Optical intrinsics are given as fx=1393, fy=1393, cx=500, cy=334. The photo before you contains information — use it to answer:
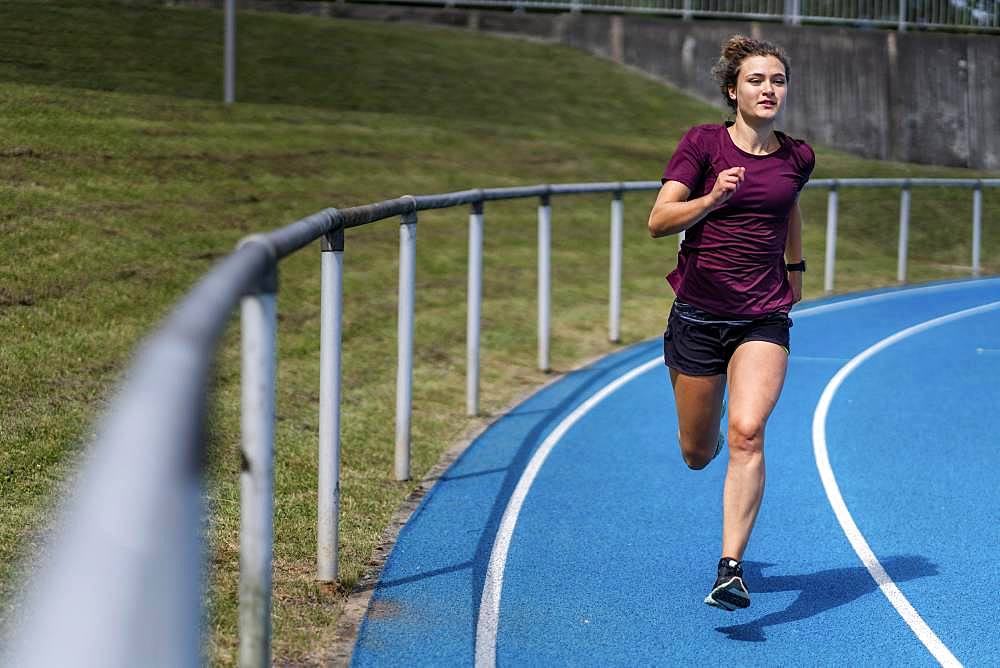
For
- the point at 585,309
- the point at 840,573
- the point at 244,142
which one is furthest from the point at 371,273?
the point at 840,573

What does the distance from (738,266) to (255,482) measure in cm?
270

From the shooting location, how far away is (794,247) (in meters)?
5.40

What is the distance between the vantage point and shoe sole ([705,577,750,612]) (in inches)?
188

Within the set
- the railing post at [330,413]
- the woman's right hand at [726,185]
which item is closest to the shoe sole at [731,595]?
the woman's right hand at [726,185]

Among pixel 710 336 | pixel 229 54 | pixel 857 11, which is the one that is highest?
pixel 857 11

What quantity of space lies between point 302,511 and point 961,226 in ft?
58.7

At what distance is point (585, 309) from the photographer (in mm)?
14234

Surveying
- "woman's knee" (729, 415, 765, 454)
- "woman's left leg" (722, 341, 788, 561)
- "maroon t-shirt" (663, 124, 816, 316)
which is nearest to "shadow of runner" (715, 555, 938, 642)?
"woman's left leg" (722, 341, 788, 561)

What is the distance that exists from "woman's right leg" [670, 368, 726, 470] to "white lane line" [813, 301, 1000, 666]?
0.90m

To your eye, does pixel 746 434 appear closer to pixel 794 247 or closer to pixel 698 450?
pixel 698 450

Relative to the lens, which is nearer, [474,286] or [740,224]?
[740,224]

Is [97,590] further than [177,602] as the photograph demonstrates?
No

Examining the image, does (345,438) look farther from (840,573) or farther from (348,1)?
(348,1)

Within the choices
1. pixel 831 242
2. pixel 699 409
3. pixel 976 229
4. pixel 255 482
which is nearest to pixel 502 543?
pixel 699 409
